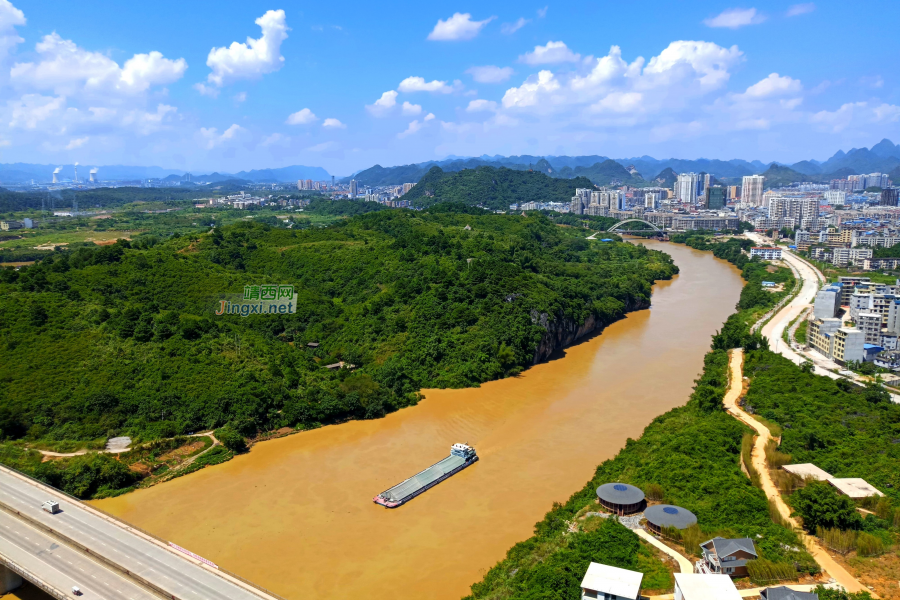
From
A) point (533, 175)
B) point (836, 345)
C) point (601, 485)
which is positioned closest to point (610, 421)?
point (601, 485)

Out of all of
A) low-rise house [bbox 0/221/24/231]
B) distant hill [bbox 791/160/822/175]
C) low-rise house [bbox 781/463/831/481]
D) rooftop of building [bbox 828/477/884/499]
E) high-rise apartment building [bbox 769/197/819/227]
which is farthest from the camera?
distant hill [bbox 791/160/822/175]

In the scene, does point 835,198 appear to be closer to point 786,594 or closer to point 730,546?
point 730,546

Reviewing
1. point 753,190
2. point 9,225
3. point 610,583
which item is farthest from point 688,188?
point 610,583

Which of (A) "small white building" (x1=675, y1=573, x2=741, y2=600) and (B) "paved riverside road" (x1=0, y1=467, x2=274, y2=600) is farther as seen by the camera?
(B) "paved riverside road" (x1=0, y1=467, x2=274, y2=600)

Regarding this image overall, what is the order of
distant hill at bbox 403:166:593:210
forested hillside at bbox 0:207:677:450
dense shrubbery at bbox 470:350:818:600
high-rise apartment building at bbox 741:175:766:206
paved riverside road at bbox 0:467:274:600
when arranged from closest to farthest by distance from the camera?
paved riverside road at bbox 0:467:274:600
dense shrubbery at bbox 470:350:818:600
forested hillside at bbox 0:207:677:450
distant hill at bbox 403:166:593:210
high-rise apartment building at bbox 741:175:766:206

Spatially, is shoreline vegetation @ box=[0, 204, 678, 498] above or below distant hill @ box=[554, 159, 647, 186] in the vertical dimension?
below

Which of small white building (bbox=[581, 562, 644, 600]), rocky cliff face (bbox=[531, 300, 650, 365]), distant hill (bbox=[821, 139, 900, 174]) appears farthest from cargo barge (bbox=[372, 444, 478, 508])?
distant hill (bbox=[821, 139, 900, 174])

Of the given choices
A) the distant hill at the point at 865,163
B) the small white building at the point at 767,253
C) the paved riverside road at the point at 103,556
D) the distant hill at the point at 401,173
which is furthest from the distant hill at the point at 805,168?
the paved riverside road at the point at 103,556

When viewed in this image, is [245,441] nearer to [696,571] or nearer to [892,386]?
[696,571]

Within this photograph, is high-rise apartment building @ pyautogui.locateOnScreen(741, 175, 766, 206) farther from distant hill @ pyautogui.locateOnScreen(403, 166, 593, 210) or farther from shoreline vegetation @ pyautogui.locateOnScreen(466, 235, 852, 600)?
shoreline vegetation @ pyautogui.locateOnScreen(466, 235, 852, 600)
